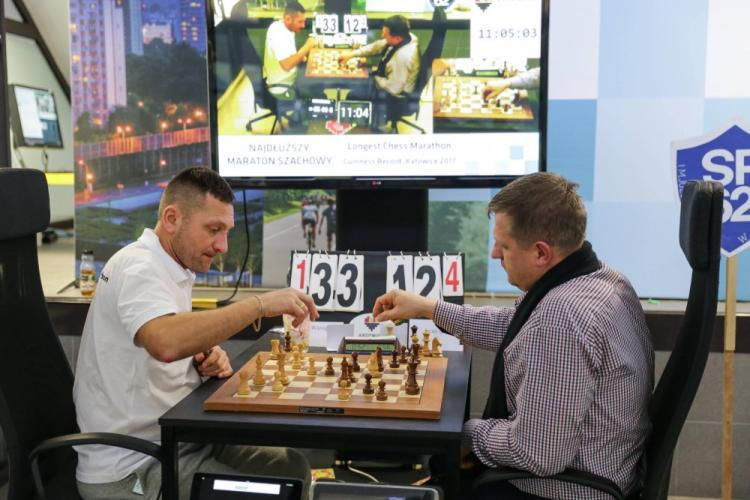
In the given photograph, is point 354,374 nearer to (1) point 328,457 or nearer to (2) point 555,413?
(2) point 555,413

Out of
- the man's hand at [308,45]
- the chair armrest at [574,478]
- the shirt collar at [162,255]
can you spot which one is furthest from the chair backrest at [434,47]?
the chair armrest at [574,478]

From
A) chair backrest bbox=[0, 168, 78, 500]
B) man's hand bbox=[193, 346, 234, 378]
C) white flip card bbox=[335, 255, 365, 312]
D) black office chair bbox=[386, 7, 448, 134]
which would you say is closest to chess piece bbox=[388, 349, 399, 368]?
man's hand bbox=[193, 346, 234, 378]

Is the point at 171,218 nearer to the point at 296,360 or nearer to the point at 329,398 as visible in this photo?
the point at 296,360

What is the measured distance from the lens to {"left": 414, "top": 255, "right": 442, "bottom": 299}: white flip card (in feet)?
9.43

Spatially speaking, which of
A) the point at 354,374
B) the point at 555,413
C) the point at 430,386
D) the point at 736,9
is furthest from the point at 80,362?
the point at 736,9

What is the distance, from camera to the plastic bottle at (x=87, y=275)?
3684 millimetres

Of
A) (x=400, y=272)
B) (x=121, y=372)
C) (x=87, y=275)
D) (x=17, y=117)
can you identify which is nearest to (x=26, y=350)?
(x=121, y=372)

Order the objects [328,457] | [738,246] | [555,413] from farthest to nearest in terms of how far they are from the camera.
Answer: [328,457] < [738,246] < [555,413]

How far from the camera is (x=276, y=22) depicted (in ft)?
10.2

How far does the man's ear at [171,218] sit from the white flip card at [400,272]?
904 mm

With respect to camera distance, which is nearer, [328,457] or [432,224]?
[328,457]

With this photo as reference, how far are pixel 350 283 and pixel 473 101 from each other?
851 millimetres

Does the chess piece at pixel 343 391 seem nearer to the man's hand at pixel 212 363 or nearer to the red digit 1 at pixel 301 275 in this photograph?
the man's hand at pixel 212 363

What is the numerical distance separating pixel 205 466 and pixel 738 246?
6.68 feet
